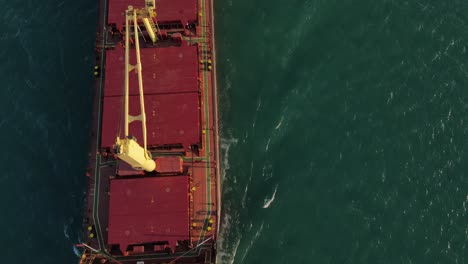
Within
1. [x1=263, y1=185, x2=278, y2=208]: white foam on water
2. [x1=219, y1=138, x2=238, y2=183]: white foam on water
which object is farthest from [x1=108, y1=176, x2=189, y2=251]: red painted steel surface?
[x1=263, y1=185, x2=278, y2=208]: white foam on water

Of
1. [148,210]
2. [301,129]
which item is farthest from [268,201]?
[148,210]

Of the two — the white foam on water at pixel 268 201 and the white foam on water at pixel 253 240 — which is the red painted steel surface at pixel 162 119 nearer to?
the white foam on water at pixel 268 201

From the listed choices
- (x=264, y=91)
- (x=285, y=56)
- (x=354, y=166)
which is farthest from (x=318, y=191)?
(x=285, y=56)

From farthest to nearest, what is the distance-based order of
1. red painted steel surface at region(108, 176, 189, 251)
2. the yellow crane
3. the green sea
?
the green sea, red painted steel surface at region(108, 176, 189, 251), the yellow crane

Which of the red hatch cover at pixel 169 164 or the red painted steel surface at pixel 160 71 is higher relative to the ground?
the red painted steel surface at pixel 160 71

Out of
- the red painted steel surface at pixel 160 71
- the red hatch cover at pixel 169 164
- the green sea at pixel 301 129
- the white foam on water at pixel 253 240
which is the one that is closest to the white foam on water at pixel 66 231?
the green sea at pixel 301 129

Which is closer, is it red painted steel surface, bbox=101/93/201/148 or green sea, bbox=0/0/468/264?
red painted steel surface, bbox=101/93/201/148

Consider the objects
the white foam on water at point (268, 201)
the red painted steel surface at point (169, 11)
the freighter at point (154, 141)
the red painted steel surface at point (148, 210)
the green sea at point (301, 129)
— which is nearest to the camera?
the red painted steel surface at point (148, 210)

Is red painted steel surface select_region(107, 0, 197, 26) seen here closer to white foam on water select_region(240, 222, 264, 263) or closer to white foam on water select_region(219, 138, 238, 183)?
white foam on water select_region(219, 138, 238, 183)
